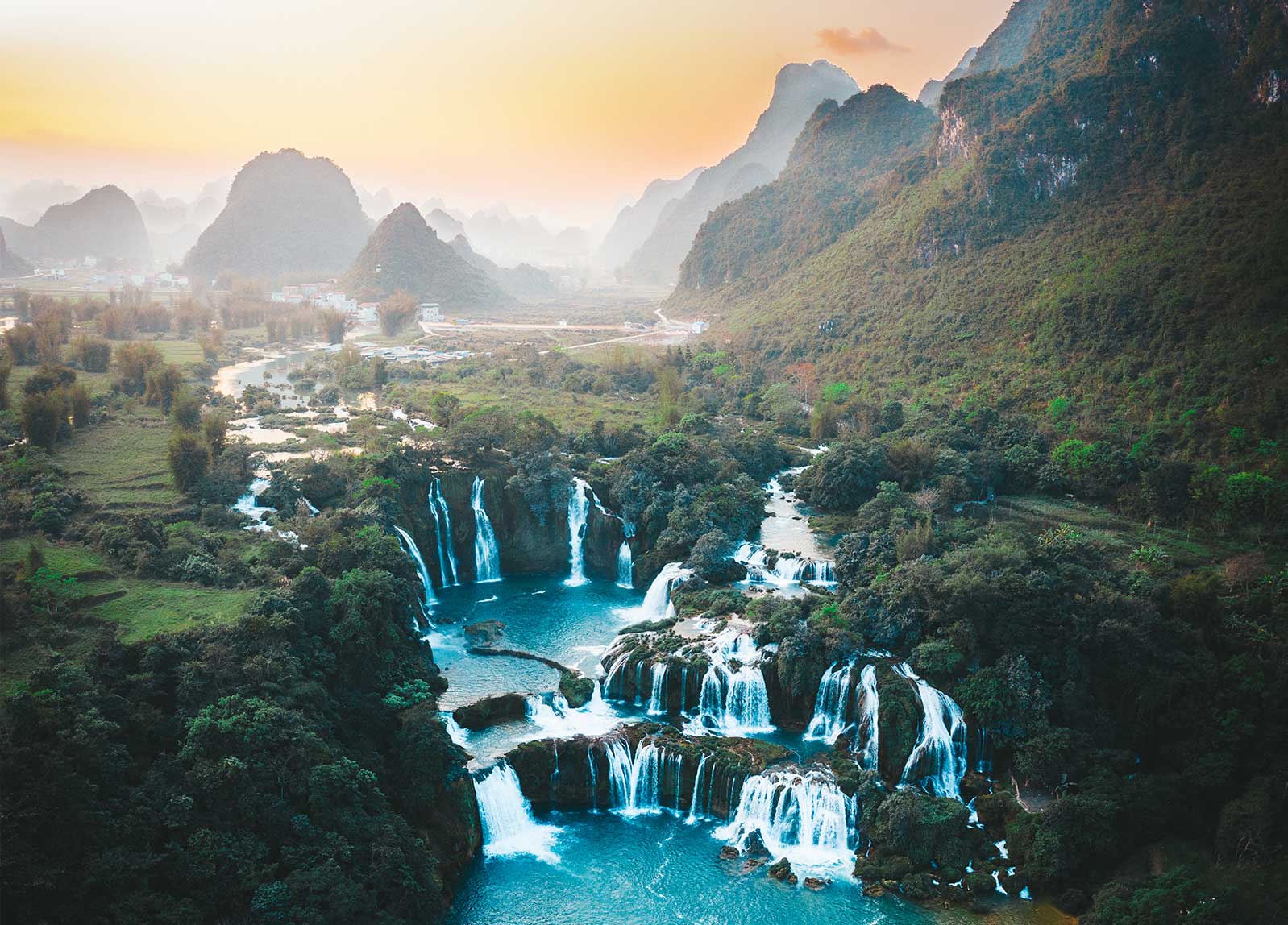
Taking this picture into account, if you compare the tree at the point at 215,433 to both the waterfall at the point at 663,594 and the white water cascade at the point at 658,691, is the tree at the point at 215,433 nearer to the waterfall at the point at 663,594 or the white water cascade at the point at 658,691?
the waterfall at the point at 663,594

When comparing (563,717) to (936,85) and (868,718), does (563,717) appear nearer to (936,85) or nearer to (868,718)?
(868,718)

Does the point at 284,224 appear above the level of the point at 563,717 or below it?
above

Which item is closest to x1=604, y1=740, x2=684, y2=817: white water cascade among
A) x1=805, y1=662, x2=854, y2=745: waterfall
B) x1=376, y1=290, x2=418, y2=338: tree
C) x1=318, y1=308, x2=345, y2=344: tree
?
x1=805, y1=662, x2=854, y2=745: waterfall

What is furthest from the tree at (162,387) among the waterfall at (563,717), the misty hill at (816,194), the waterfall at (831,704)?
the misty hill at (816,194)

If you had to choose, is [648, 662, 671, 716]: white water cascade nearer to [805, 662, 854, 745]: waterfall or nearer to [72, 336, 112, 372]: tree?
[805, 662, 854, 745]: waterfall

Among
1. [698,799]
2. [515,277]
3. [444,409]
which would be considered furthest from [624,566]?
[515,277]
